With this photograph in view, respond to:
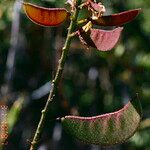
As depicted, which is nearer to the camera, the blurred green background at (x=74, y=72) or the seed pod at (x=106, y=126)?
the seed pod at (x=106, y=126)

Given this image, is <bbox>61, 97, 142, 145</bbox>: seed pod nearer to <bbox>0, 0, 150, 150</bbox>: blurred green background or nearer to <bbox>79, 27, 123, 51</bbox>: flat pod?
<bbox>79, 27, 123, 51</bbox>: flat pod

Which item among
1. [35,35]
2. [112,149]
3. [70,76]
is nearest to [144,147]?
[112,149]

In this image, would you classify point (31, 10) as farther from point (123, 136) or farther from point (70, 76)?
point (70, 76)

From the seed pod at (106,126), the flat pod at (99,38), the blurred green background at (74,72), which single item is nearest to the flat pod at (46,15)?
the flat pod at (99,38)

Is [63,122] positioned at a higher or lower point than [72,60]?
higher

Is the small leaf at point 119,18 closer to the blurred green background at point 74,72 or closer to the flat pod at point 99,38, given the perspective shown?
the flat pod at point 99,38

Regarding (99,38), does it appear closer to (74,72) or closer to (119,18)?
(119,18)

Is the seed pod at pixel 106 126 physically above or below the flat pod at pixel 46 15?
below
